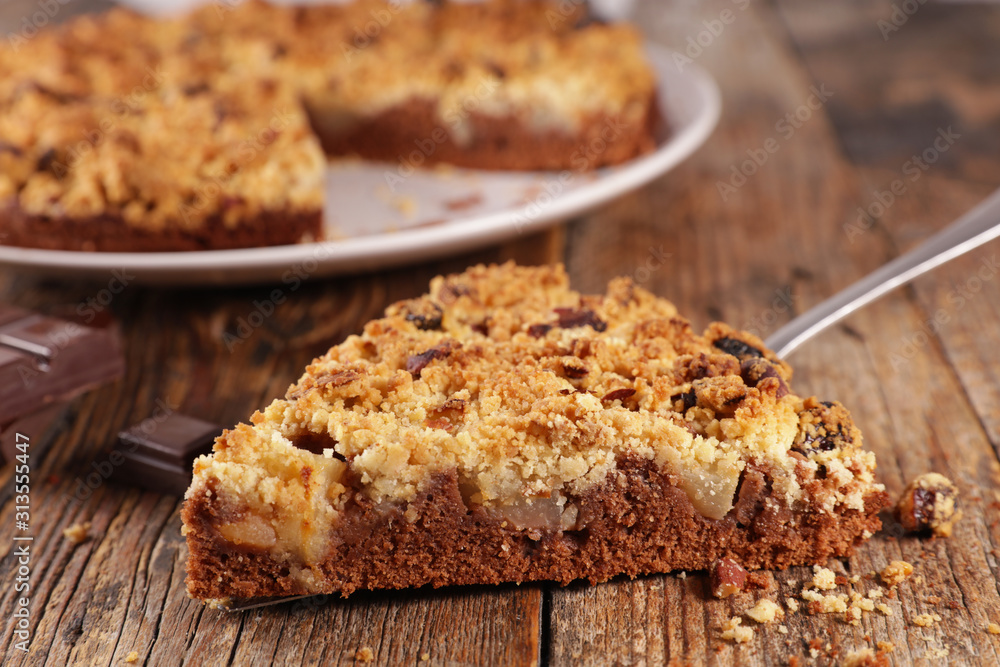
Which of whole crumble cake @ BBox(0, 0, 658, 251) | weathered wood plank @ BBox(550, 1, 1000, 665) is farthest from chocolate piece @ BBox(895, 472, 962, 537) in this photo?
whole crumble cake @ BBox(0, 0, 658, 251)

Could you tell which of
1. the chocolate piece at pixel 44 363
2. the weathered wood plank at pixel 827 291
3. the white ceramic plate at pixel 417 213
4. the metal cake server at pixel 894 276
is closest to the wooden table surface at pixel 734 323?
the weathered wood plank at pixel 827 291

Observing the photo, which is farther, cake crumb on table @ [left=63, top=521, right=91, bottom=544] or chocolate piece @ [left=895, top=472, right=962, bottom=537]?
cake crumb on table @ [left=63, top=521, right=91, bottom=544]

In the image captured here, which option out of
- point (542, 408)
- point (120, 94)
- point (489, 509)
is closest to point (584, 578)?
point (489, 509)

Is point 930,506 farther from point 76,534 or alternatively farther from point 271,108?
point 271,108

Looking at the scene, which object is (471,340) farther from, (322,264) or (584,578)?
(322,264)

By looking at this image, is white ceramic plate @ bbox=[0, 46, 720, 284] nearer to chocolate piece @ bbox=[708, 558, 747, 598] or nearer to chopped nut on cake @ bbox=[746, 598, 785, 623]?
chocolate piece @ bbox=[708, 558, 747, 598]

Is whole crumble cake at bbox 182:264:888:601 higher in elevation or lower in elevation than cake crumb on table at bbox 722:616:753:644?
higher

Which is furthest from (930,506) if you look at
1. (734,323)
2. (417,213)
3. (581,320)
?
(417,213)
